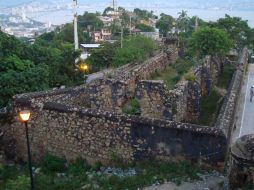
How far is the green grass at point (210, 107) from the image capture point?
48.4 ft

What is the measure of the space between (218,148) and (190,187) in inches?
45.3

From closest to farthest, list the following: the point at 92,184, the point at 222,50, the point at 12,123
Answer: the point at 92,184, the point at 12,123, the point at 222,50

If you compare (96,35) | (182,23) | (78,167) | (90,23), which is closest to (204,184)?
(78,167)

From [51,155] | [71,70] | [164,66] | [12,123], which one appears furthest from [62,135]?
[71,70]

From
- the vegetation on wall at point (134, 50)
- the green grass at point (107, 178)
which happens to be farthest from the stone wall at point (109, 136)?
the vegetation on wall at point (134, 50)

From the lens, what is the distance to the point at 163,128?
9977 millimetres

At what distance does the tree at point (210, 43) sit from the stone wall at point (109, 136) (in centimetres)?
1615

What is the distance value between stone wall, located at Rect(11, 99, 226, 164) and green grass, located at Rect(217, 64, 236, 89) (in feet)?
37.3

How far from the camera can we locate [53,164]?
11.2 m

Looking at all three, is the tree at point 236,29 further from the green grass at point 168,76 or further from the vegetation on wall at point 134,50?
the green grass at point 168,76

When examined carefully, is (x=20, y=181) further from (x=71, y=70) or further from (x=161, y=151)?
(x=71, y=70)

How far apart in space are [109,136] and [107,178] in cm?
120

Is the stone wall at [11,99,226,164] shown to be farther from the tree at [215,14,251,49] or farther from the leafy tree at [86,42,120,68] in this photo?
the leafy tree at [86,42,120,68]

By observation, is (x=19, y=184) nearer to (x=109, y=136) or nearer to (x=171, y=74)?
(x=109, y=136)
